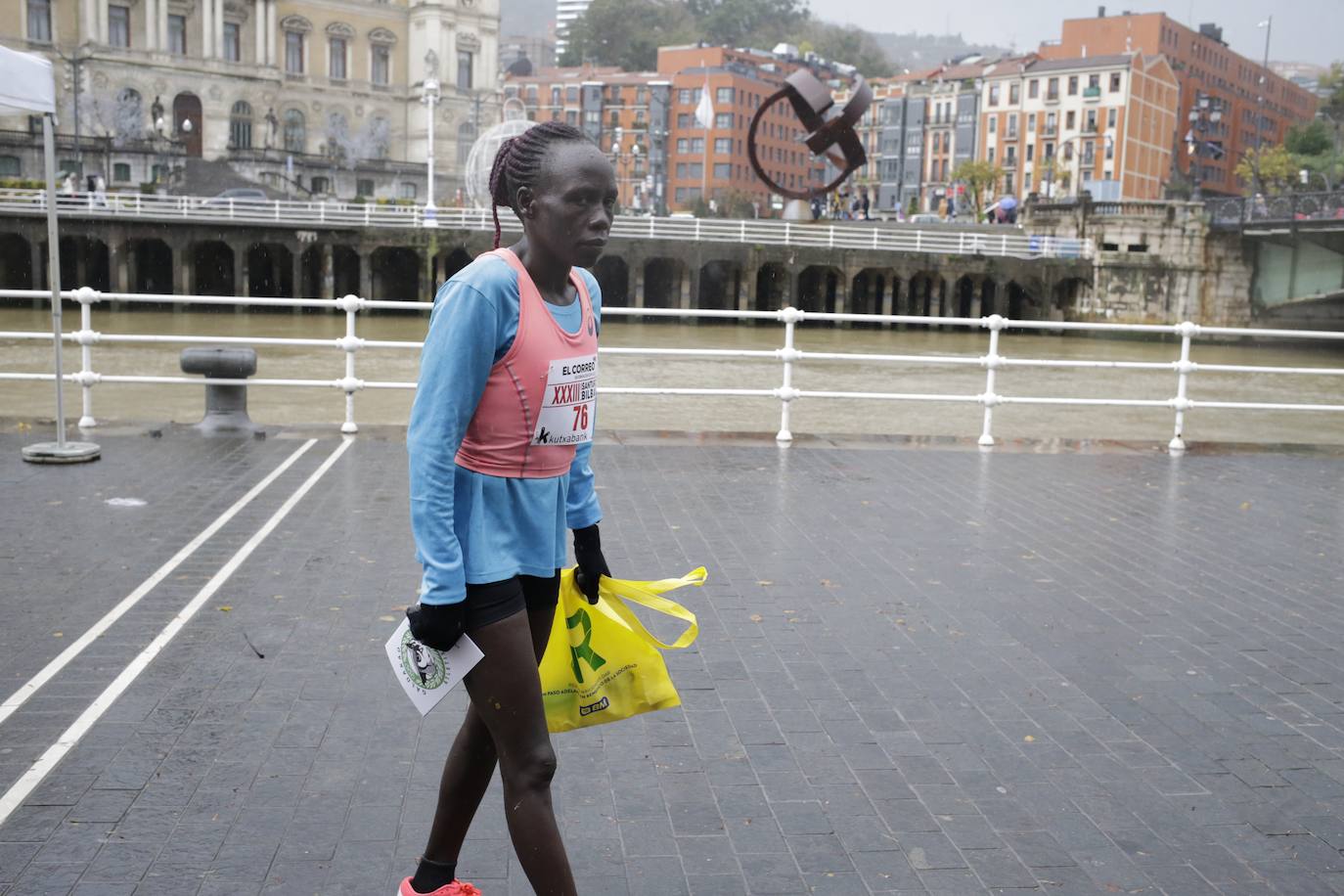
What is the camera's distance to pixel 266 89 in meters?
79.6

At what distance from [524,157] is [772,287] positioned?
2131 inches

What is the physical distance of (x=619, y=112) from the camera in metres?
115

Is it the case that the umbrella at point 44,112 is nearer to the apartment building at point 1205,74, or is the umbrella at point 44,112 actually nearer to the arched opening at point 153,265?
the arched opening at point 153,265

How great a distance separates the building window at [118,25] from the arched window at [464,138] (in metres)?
20.4

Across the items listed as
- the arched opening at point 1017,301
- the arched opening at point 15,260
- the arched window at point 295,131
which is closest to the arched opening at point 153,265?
the arched opening at point 15,260

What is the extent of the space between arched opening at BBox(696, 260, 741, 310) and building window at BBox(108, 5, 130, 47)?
4040 centimetres

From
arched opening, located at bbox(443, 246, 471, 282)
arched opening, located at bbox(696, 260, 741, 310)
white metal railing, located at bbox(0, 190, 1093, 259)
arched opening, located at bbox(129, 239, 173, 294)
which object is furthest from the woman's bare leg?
arched opening, located at bbox(129, 239, 173, 294)

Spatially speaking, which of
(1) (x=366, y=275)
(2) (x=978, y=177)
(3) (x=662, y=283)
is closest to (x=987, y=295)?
(3) (x=662, y=283)

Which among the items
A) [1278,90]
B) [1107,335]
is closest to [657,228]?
[1107,335]

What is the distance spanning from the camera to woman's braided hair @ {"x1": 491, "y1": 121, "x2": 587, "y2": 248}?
2.79 meters

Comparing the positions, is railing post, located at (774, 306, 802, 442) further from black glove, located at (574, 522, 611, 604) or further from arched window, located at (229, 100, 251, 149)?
arched window, located at (229, 100, 251, 149)

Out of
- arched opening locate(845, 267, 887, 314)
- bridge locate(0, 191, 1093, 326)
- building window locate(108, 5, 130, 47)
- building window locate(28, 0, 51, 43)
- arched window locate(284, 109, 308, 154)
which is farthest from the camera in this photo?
arched window locate(284, 109, 308, 154)

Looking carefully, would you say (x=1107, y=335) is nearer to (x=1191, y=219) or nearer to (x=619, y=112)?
(x=1191, y=219)

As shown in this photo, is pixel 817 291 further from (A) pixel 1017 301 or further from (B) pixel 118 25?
(B) pixel 118 25
